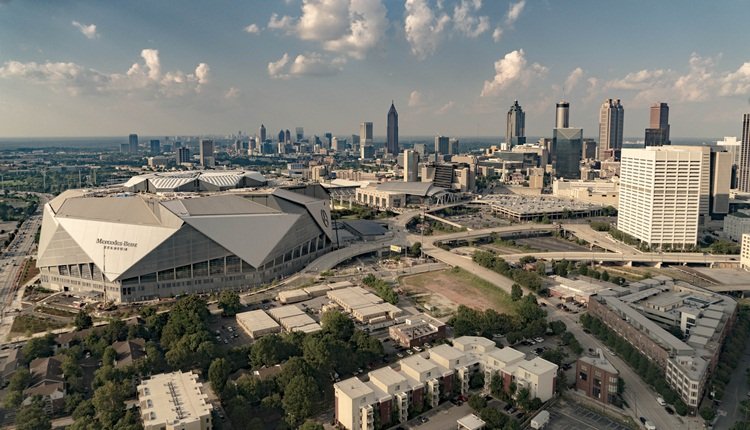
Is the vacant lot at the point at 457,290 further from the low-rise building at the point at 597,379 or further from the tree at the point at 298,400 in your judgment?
the tree at the point at 298,400

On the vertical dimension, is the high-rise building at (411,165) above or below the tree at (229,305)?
above

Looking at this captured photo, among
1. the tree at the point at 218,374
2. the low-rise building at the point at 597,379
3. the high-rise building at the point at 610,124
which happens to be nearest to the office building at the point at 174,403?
the tree at the point at 218,374

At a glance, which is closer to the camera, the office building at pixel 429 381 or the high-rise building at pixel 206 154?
the office building at pixel 429 381

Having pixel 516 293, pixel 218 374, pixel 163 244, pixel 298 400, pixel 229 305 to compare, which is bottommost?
pixel 298 400

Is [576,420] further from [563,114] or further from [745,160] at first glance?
[563,114]

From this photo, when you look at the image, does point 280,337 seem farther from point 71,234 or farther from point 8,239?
point 8,239

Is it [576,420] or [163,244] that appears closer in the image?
[576,420]

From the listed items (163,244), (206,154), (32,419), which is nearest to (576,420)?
(32,419)
